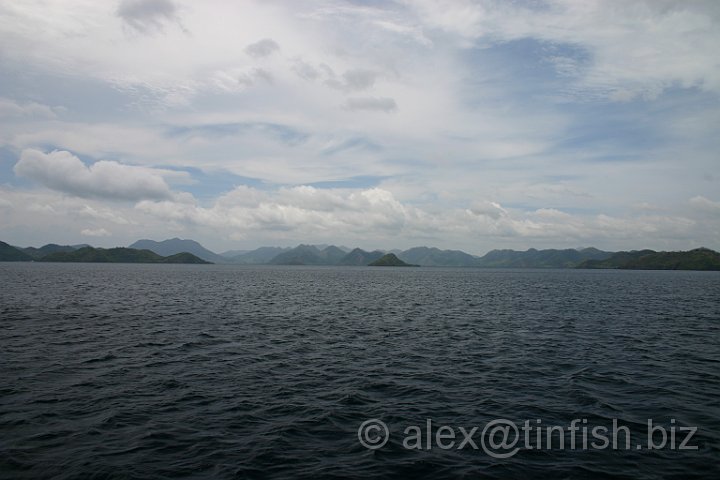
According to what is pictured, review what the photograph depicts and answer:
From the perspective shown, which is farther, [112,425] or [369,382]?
[369,382]

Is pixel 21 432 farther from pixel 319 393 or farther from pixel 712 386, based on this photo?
pixel 712 386

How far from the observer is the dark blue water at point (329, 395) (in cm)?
1720

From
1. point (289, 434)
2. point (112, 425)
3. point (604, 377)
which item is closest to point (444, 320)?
point (604, 377)

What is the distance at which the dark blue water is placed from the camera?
1720 cm

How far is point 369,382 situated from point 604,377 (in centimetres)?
1739

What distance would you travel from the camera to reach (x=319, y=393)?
2622 centimetres

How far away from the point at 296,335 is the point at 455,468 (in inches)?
1240

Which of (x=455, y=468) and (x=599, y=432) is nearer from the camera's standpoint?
(x=455, y=468)

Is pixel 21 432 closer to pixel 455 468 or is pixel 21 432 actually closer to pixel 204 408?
pixel 204 408

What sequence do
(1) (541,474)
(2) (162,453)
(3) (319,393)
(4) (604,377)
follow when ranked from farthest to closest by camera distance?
(4) (604,377)
(3) (319,393)
(2) (162,453)
(1) (541,474)

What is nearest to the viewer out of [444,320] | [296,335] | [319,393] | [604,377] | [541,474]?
[541,474]

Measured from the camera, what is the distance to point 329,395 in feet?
84.6

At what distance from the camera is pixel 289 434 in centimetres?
2003

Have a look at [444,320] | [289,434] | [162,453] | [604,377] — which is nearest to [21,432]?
[162,453]
